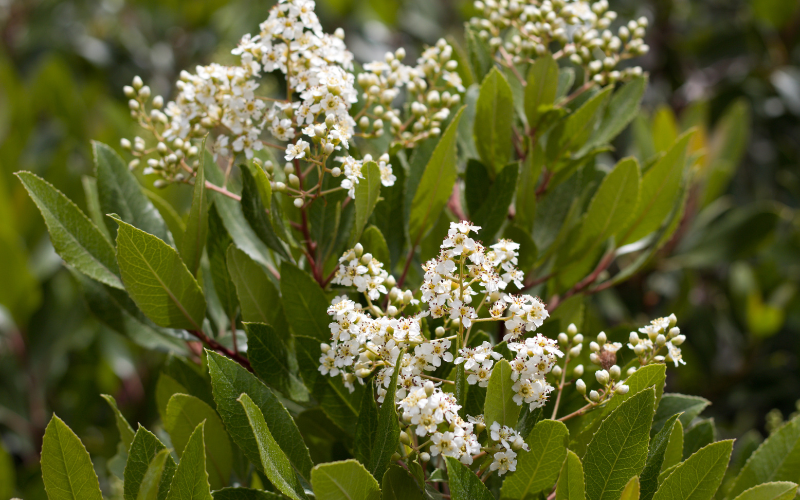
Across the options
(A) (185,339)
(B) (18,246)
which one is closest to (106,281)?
(A) (185,339)

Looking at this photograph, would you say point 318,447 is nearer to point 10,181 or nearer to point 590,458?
point 590,458

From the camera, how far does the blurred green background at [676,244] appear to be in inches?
113

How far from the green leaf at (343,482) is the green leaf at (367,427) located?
0.30 ft

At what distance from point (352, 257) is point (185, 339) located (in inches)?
17.2

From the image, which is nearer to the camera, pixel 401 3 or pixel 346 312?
pixel 346 312

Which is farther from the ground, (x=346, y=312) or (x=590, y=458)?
(x=346, y=312)

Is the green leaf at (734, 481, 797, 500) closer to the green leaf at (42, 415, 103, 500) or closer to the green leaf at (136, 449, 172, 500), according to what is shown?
the green leaf at (136, 449, 172, 500)

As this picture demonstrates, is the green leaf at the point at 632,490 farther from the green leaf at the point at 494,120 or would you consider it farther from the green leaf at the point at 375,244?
the green leaf at the point at 494,120

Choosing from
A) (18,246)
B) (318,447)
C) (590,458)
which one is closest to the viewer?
(590,458)

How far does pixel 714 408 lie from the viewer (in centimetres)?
313

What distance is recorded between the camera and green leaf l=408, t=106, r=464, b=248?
1.28 metres

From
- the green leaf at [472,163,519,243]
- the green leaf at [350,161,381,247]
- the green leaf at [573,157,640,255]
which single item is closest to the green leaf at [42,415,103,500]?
the green leaf at [350,161,381,247]

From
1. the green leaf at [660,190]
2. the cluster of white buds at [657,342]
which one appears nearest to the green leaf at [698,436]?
the cluster of white buds at [657,342]

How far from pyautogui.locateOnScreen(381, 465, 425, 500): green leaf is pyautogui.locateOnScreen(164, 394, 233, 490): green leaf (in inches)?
13.5
